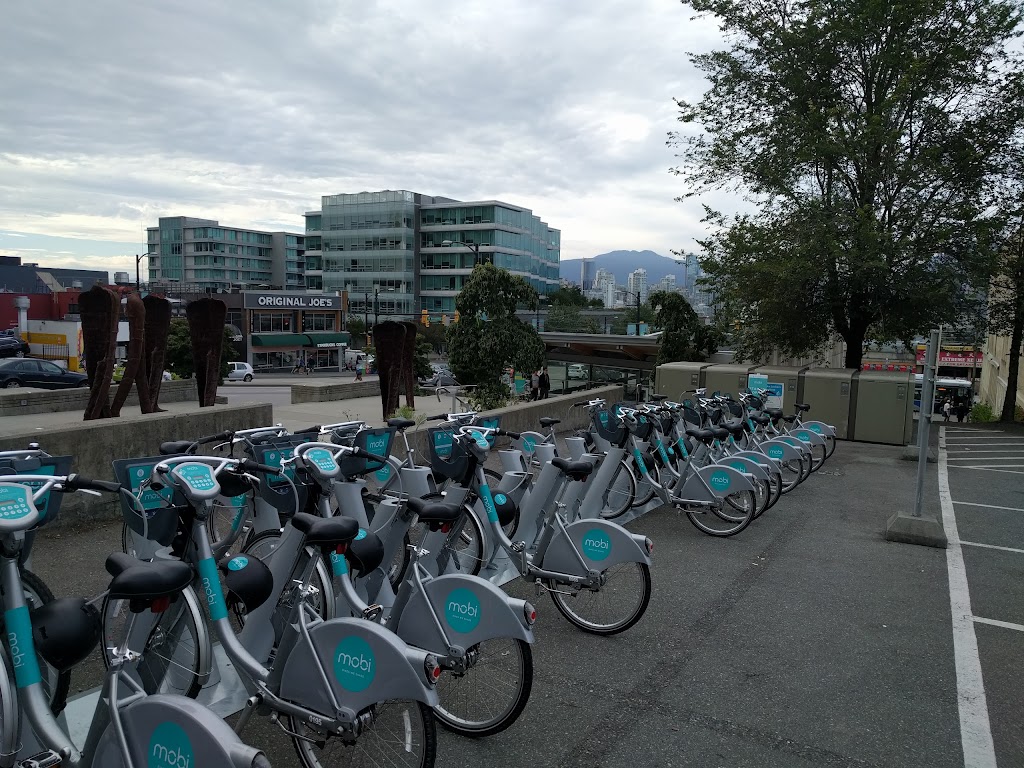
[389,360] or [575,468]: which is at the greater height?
[389,360]

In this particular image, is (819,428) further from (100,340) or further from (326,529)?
(100,340)

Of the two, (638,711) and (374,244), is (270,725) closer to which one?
(638,711)

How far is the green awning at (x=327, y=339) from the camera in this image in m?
58.1

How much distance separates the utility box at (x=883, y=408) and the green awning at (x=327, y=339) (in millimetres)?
48835

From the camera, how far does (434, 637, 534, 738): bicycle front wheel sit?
3.29 meters

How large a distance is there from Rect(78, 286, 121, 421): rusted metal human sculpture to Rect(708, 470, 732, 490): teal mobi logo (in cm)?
888

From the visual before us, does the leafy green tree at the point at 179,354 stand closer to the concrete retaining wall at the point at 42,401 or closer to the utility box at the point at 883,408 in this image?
the concrete retaining wall at the point at 42,401

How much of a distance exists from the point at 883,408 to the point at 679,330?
7.64 m

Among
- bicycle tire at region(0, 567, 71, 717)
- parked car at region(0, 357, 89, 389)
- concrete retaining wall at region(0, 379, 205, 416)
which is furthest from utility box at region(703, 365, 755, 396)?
parked car at region(0, 357, 89, 389)

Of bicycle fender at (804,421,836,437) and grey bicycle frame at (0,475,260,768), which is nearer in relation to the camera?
grey bicycle frame at (0,475,260,768)

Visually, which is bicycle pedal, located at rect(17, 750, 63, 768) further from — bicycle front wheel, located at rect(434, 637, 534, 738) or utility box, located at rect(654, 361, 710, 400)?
utility box, located at rect(654, 361, 710, 400)

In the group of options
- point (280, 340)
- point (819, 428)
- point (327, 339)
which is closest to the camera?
point (819, 428)

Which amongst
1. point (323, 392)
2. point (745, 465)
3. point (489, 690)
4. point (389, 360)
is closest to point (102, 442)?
point (489, 690)

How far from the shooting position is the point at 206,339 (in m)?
12.6
